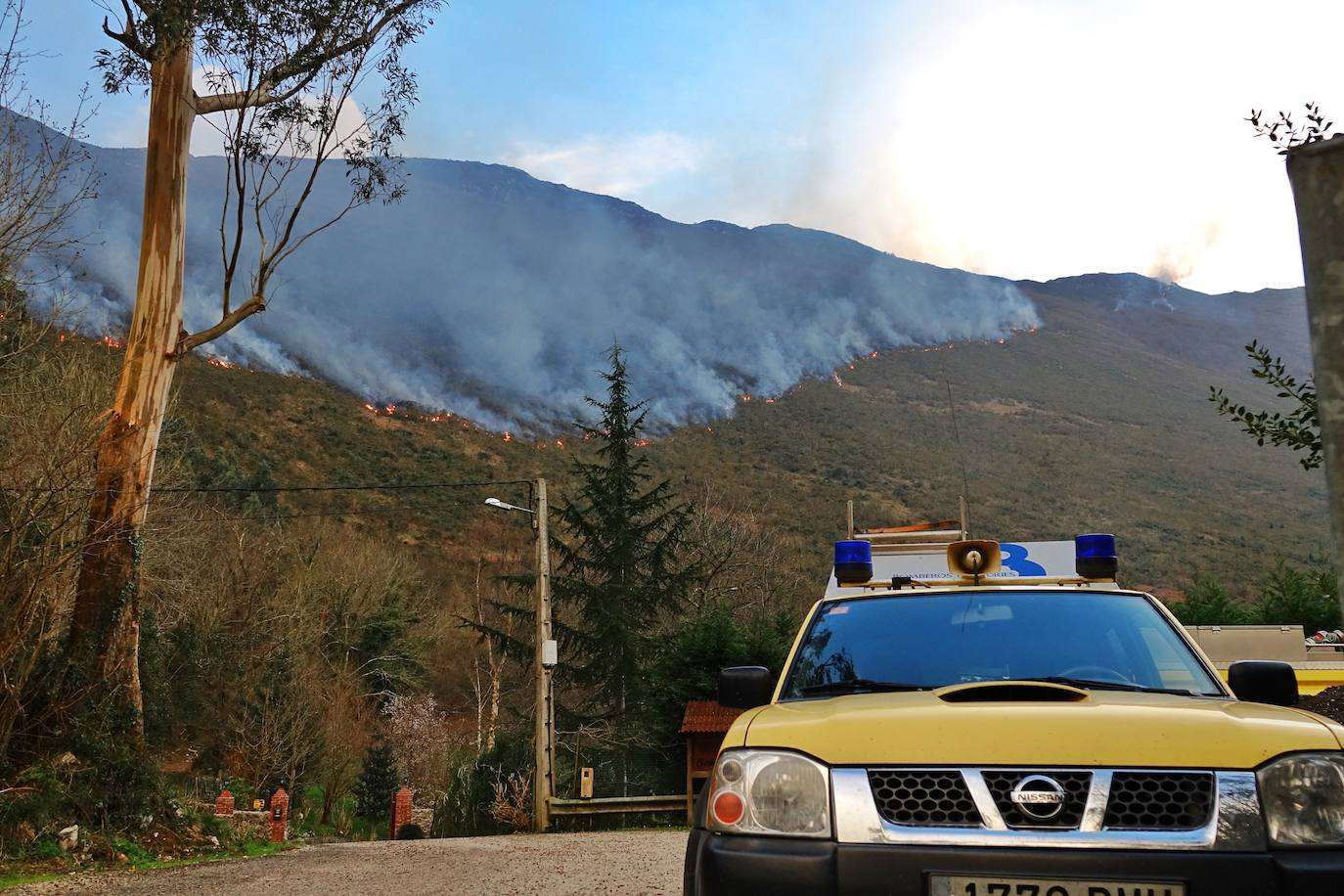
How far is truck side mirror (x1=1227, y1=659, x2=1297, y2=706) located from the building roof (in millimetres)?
18626

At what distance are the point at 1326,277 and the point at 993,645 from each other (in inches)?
94.4

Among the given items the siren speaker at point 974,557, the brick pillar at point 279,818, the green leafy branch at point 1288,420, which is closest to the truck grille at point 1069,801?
the siren speaker at point 974,557

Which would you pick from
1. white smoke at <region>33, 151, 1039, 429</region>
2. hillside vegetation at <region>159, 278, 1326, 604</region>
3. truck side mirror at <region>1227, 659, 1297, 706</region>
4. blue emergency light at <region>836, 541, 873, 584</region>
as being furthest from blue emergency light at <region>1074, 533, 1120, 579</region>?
white smoke at <region>33, 151, 1039, 429</region>

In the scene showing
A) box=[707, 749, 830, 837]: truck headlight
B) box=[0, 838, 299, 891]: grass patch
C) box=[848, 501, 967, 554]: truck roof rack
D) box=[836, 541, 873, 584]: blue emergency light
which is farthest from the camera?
box=[848, 501, 967, 554]: truck roof rack

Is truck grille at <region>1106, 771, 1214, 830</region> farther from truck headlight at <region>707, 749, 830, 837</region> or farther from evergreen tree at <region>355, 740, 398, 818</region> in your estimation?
evergreen tree at <region>355, 740, 398, 818</region>

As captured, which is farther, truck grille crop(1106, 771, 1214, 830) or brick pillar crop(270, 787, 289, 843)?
brick pillar crop(270, 787, 289, 843)

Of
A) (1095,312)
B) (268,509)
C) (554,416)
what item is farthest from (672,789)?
(1095,312)

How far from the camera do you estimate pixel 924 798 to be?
299cm

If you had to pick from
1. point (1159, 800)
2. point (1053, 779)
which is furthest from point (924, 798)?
point (1159, 800)

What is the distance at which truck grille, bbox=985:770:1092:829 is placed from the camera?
286 cm

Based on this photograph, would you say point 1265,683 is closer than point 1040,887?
No

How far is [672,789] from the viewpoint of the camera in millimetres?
24031

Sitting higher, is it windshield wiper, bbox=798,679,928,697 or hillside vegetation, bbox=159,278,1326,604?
hillside vegetation, bbox=159,278,1326,604

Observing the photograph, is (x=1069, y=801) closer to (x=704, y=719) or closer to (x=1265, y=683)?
(x=1265, y=683)
